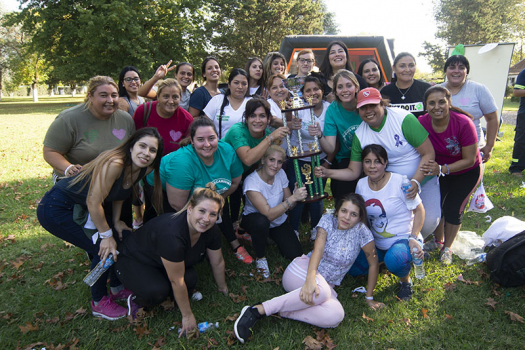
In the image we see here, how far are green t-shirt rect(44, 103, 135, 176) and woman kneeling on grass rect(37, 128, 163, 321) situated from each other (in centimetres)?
37

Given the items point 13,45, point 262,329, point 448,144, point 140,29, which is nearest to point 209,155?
point 262,329

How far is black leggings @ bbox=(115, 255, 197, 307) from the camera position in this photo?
111 inches

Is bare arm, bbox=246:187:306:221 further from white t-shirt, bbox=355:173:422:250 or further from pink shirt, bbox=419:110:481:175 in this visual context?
pink shirt, bbox=419:110:481:175

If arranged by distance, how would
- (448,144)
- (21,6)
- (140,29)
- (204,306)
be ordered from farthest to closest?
(21,6) → (140,29) → (448,144) → (204,306)

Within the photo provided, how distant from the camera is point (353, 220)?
296cm

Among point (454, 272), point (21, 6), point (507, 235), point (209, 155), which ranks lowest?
point (454, 272)

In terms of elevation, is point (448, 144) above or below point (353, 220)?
above

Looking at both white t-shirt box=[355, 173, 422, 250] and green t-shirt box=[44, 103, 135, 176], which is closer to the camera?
green t-shirt box=[44, 103, 135, 176]

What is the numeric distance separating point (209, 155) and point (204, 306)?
1.45m

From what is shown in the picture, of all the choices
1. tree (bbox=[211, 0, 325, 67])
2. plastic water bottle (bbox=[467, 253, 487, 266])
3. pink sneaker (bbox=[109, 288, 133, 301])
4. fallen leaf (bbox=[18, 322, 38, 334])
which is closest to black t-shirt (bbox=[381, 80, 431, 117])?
plastic water bottle (bbox=[467, 253, 487, 266])

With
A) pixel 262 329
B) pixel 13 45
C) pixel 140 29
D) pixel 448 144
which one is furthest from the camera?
pixel 13 45

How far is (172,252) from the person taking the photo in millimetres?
2617

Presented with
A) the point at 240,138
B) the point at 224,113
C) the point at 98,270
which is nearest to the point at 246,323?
the point at 98,270

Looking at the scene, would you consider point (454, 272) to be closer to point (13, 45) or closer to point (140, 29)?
point (140, 29)
